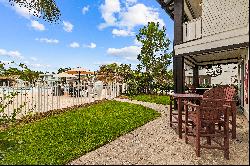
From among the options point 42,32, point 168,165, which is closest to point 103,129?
point 168,165

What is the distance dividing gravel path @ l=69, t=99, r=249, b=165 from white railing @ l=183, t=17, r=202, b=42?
5.05m

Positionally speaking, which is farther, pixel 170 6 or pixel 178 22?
pixel 170 6

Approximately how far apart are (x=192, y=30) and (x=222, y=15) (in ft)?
5.13

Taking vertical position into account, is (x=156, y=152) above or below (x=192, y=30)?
below

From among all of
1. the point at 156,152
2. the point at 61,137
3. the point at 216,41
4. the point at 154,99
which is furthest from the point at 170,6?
the point at 156,152

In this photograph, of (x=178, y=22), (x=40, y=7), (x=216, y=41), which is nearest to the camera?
(x=40, y=7)

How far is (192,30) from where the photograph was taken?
11906 mm

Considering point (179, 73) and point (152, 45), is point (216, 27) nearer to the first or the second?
point (179, 73)

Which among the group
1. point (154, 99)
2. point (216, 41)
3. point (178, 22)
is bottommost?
point (154, 99)

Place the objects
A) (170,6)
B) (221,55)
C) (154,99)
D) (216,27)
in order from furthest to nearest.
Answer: (154,99), (170,6), (221,55), (216,27)

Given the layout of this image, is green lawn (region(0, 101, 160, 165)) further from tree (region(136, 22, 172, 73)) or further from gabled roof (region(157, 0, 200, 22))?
tree (region(136, 22, 172, 73))

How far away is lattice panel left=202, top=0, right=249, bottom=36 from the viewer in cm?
985

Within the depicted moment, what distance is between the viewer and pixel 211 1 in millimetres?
11102

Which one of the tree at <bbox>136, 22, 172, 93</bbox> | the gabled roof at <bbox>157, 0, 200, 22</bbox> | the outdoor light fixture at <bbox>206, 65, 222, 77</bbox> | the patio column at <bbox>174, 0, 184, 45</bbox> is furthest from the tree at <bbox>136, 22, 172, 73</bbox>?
the patio column at <bbox>174, 0, 184, 45</bbox>
